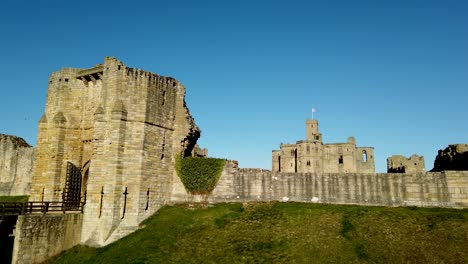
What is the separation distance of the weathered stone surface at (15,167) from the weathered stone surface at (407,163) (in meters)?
46.4

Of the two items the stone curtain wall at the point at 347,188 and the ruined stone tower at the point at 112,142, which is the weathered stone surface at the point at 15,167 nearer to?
the ruined stone tower at the point at 112,142

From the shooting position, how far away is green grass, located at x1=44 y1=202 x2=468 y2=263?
17.0 meters

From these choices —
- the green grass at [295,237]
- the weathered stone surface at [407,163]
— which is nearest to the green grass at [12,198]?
the green grass at [295,237]

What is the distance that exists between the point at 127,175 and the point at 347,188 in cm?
1533

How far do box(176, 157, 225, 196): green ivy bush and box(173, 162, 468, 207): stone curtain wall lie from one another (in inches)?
21.2

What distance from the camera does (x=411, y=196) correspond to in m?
23.7

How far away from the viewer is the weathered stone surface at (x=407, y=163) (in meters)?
48.4

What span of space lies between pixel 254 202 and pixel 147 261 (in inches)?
379

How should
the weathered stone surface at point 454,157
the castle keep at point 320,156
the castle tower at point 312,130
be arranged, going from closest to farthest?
the weathered stone surface at point 454,157 < the castle keep at point 320,156 < the castle tower at point 312,130

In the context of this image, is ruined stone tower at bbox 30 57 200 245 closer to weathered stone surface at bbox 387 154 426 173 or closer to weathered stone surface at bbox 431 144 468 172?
weathered stone surface at bbox 431 144 468 172

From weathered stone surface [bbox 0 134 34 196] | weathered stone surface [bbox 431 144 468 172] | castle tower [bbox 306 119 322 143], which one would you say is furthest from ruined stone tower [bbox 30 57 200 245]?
castle tower [bbox 306 119 322 143]

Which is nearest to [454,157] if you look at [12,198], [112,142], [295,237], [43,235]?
[295,237]

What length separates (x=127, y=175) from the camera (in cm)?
2345

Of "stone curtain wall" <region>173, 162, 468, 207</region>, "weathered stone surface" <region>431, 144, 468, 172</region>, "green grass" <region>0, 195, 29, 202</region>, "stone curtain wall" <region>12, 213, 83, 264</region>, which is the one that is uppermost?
"weathered stone surface" <region>431, 144, 468, 172</region>
